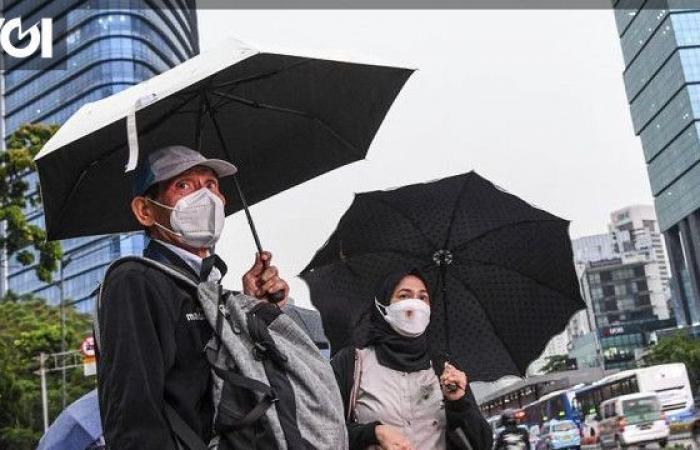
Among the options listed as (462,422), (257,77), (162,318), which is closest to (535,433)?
(462,422)

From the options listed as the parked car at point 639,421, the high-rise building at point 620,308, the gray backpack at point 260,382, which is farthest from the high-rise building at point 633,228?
the gray backpack at point 260,382

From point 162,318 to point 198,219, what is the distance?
0.42m

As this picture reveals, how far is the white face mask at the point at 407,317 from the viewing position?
11.6 ft

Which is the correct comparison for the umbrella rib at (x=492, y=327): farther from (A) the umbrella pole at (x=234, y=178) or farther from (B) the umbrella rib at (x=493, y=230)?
(A) the umbrella pole at (x=234, y=178)

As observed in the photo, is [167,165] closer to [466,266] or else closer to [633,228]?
[466,266]

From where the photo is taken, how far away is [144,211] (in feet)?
8.19

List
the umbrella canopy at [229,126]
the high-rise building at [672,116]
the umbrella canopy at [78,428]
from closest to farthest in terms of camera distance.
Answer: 1. the umbrella canopy at [229,126]
2. the umbrella canopy at [78,428]
3. the high-rise building at [672,116]

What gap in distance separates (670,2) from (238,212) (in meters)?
102

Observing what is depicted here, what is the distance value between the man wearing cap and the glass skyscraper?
302 ft

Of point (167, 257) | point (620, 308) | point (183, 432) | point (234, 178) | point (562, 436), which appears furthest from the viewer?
point (620, 308)

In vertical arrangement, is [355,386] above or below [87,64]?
below

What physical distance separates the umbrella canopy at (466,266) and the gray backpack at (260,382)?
7.40ft

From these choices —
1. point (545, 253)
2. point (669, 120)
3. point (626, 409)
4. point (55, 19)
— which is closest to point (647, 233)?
point (669, 120)

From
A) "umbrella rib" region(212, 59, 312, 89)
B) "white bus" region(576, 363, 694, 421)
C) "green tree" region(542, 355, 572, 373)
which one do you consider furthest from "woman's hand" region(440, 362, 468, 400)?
"green tree" region(542, 355, 572, 373)
